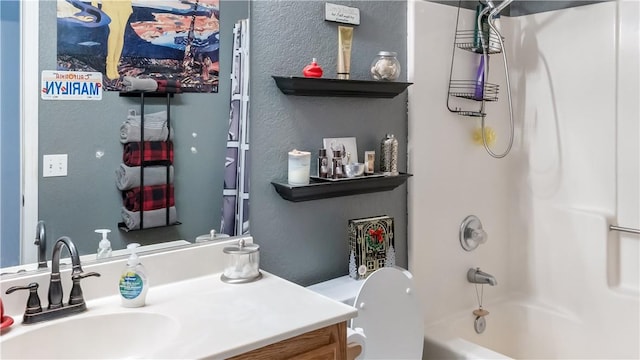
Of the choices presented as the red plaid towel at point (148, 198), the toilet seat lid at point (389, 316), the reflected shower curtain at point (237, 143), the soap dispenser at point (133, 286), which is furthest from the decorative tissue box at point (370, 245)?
the soap dispenser at point (133, 286)

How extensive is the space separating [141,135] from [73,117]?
0.69 ft

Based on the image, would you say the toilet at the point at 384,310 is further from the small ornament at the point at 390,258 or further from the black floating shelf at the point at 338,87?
the black floating shelf at the point at 338,87

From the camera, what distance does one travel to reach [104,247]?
5.44 ft

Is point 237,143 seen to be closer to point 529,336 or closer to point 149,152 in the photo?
point 149,152

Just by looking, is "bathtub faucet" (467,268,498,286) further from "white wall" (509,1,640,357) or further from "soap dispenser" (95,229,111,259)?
"soap dispenser" (95,229,111,259)

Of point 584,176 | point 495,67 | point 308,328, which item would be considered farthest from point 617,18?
point 308,328

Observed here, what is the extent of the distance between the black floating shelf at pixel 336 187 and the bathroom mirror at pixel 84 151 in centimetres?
23

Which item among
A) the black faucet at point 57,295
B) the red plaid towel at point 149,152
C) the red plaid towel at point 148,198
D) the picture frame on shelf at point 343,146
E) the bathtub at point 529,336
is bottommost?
the bathtub at point 529,336

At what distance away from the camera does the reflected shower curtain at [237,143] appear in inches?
75.0

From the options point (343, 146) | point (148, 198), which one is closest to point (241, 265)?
point (148, 198)

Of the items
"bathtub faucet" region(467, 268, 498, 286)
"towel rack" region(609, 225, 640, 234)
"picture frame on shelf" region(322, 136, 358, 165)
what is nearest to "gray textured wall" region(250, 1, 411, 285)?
"picture frame on shelf" region(322, 136, 358, 165)

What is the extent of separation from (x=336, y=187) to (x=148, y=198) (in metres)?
0.71

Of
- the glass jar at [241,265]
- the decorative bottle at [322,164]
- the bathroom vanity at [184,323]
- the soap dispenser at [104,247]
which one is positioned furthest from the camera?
the decorative bottle at [322,164]

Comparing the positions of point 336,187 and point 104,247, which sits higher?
point 336,187
